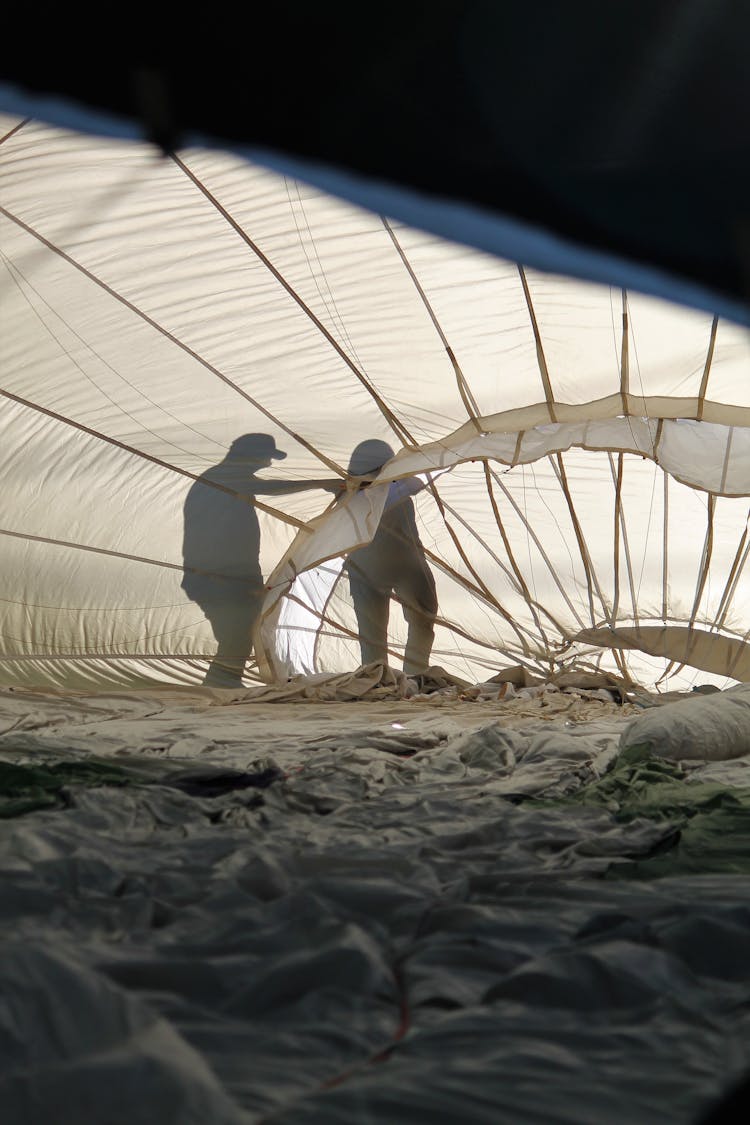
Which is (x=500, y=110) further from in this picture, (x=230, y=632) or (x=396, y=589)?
(x=396, y=589)

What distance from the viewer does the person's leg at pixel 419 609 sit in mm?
6082

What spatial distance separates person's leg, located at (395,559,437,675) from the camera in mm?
6082

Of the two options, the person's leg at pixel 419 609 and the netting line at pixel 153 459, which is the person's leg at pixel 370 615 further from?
the netting line at pixel 153 459

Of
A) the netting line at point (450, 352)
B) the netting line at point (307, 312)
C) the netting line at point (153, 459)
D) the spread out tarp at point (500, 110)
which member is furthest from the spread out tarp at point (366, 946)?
the netting line at point (153, 459)

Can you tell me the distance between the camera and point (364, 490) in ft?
18.1

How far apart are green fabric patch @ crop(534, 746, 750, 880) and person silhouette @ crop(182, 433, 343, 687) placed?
11.0ft

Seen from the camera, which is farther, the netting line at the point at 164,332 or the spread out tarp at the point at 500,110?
the netting line at the point at 164,332

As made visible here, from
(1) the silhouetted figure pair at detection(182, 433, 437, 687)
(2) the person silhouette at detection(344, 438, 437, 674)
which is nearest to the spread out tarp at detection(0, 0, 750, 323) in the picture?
(1) the silhouetted figure pair at detection(182, 433, 437, 687)

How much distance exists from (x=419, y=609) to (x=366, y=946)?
5.08 metres

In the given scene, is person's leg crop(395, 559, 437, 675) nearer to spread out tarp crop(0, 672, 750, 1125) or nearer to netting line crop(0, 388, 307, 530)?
netting line crop(0, 388, 307, 530)

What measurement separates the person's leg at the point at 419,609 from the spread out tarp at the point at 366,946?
12.7 ft

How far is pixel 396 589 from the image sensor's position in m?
6.12

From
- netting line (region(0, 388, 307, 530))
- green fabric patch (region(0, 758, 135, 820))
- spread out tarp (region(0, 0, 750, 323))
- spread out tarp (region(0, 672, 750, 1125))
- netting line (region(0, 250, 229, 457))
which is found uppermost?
netting line (region(0, 250, 229, 457))

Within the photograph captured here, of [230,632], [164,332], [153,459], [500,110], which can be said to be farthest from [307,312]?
[500,110]
